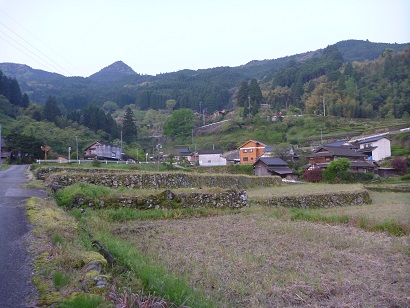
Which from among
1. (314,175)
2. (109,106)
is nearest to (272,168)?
(314,175)

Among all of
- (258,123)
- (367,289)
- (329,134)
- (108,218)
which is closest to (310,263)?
(367,289)

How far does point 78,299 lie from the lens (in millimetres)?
2926

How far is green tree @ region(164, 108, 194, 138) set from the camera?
73494mm

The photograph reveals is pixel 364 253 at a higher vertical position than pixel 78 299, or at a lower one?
lower

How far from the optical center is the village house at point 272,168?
1636 inches

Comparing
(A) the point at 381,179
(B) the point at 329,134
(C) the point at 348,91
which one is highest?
(C) the point at 348,91

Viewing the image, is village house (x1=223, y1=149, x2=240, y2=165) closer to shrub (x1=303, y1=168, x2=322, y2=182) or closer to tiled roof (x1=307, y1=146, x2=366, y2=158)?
tiled roof (x1=307, y1=146, x2=366, y2=158)

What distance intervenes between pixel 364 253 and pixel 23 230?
6076 mm

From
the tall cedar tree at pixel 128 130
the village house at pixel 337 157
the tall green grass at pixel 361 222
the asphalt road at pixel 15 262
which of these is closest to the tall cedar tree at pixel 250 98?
the tall cedar tree at pixel 128 130

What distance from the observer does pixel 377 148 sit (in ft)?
146

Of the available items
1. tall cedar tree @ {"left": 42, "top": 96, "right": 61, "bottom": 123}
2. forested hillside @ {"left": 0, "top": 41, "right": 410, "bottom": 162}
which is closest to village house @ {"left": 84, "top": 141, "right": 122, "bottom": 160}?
forested hillside @ {"left": 0, "top": 41, "right": 410, "bottom": 162}

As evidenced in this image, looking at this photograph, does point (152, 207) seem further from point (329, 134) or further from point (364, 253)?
point (329, 134)

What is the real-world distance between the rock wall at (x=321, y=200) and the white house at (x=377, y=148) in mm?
28421

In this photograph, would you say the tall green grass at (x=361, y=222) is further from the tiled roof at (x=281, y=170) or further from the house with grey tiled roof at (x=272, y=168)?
the house with grey tiled roof at (x=272, y=168)
